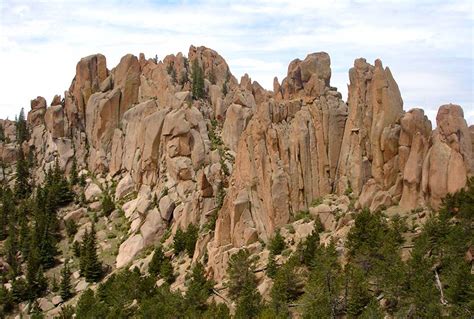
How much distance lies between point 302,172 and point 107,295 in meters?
30.4

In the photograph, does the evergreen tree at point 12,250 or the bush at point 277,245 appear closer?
the bush at point 277,245

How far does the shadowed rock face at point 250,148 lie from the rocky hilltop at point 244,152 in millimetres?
180

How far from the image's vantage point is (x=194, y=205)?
89812mm

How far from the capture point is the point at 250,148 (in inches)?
3091

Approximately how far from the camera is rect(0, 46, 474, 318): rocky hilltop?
213 ft

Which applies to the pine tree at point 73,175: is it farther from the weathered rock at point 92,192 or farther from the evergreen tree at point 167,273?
the evergreen tree at point 167,273

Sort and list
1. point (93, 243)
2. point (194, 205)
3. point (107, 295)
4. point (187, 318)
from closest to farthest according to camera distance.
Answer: point (187, 318), point (107, 295), point (194, 205), point (93, 243)

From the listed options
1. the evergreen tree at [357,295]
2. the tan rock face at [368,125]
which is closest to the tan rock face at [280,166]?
the tan rock face at [368,125]

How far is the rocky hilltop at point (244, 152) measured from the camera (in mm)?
65062

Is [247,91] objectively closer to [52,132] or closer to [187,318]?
[52,132]

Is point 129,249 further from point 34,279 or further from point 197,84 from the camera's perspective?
point 197,84

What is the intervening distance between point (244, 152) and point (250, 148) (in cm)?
122

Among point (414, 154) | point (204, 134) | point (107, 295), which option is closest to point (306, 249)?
point (414, 154)

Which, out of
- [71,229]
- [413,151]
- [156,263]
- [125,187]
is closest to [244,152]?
[156,263]
